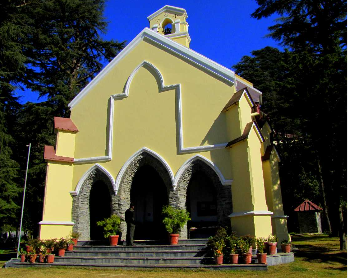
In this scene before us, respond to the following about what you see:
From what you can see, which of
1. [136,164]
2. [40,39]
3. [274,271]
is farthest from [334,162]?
[40,39]

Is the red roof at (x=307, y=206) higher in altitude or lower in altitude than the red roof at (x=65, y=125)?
lower

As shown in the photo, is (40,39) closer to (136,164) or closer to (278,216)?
(136,164)

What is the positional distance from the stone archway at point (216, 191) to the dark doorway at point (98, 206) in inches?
161

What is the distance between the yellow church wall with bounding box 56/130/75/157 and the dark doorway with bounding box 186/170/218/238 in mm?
5702

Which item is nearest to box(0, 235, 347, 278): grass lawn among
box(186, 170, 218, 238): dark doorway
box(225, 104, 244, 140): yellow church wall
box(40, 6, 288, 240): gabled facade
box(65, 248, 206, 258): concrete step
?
box(65, 248, 206, 258): concrete step

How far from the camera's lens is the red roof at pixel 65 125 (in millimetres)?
14209

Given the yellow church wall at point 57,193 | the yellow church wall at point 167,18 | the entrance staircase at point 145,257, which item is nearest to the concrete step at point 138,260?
the entrance staircase at point 145,257

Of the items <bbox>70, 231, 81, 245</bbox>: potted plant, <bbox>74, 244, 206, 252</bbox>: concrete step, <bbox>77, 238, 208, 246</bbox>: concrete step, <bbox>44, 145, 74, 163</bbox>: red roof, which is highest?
<bbox>44, 145, 74, 163</bbox>: red roof

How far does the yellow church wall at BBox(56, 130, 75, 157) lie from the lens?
550 inches

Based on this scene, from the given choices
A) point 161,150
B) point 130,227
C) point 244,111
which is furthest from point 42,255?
point 244,111

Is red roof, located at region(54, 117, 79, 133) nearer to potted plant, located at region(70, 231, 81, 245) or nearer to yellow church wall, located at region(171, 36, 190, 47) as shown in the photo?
potted plant, located at region(70, 231, 81, 245)

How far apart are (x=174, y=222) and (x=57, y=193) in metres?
5.41

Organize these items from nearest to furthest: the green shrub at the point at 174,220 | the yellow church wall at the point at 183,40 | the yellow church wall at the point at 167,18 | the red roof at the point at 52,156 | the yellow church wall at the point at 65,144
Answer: the green shrub at the point at 174,220 < the red roof at the point at 52,156 < the yellow church wall at the point at 65,144 < the yellow church wall at the point at 183,40 < the yellow church wall at the point at 167,18

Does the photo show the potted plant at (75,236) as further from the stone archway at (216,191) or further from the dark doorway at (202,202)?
the dark doorway at (202,202)
